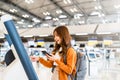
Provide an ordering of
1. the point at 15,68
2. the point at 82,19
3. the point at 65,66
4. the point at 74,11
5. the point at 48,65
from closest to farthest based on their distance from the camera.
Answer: the point at 15,68, the point at 65,66, the point at 48,65, the point at 74,11, the point at 82,19

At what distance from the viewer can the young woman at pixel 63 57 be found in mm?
1677

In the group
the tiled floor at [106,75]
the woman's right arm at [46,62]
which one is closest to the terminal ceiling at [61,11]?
the tiled floor at [106,75]

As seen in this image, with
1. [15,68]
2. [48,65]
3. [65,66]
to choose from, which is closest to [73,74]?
[65,66]

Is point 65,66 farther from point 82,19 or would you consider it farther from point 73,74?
point 82,19

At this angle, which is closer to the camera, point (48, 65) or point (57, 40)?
point (57, 40)

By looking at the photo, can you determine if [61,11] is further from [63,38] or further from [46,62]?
[63,38]

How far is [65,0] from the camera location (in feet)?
55.0

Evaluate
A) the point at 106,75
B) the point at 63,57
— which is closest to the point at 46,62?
the point at 63,57

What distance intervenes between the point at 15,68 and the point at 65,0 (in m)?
16.5

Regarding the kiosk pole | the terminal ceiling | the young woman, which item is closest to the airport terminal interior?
the terminal ceiling

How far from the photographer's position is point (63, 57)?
1753 mm

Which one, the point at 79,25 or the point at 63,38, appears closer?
the point at 63,38

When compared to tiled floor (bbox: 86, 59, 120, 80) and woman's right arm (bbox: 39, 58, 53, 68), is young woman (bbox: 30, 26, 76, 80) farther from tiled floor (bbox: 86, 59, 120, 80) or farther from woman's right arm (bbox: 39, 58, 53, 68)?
tiled floor (bbox: 86, 59, 120, 80)

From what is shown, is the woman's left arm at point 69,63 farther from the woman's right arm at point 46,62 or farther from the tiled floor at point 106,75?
the tiled floor at point 106,75
